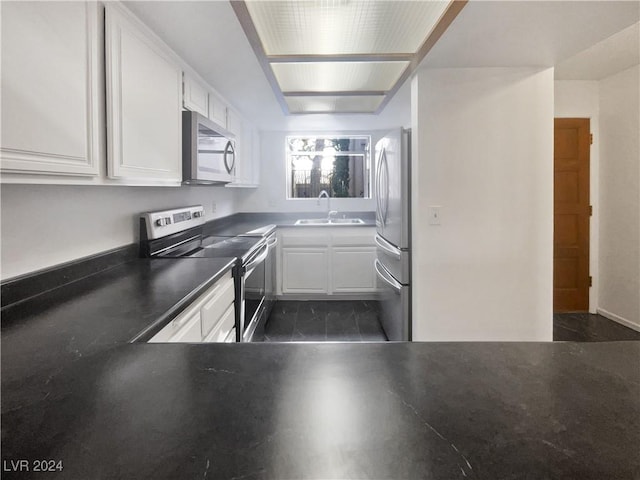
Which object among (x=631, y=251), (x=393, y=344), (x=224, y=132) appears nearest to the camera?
(x=393, y=344)

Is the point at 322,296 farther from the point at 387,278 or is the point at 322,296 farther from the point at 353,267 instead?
the point at 387,278

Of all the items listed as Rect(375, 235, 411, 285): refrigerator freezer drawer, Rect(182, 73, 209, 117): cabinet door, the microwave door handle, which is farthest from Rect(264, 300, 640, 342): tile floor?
Rect(182, 73, 209, 117): cabinet door

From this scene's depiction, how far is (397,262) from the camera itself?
2549 mm

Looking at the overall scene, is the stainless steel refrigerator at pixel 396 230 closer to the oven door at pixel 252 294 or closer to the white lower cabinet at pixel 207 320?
the oven door at pixel 252 294

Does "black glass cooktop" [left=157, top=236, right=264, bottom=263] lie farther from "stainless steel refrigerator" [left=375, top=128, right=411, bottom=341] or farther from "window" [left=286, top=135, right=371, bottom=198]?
"window" [left=286, top=135, right=371, bottom=198]

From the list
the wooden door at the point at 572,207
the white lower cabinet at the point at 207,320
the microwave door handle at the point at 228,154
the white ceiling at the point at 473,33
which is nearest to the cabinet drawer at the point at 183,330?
the white lower cabinet at the point at 207,320

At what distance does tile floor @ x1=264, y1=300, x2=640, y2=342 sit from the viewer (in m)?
2.98

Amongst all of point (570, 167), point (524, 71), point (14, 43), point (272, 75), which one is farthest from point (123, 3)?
point (570, 167)

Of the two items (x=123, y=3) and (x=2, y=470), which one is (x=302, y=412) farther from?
(x=123, y=3)

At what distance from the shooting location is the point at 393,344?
32.3 inches

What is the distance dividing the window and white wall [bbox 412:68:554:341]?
2365 mm

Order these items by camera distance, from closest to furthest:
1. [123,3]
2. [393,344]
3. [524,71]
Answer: [393,344]
[123,3]
[524,71]

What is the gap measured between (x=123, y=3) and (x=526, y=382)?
72.2 inches

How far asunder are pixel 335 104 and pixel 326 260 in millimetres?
1706
